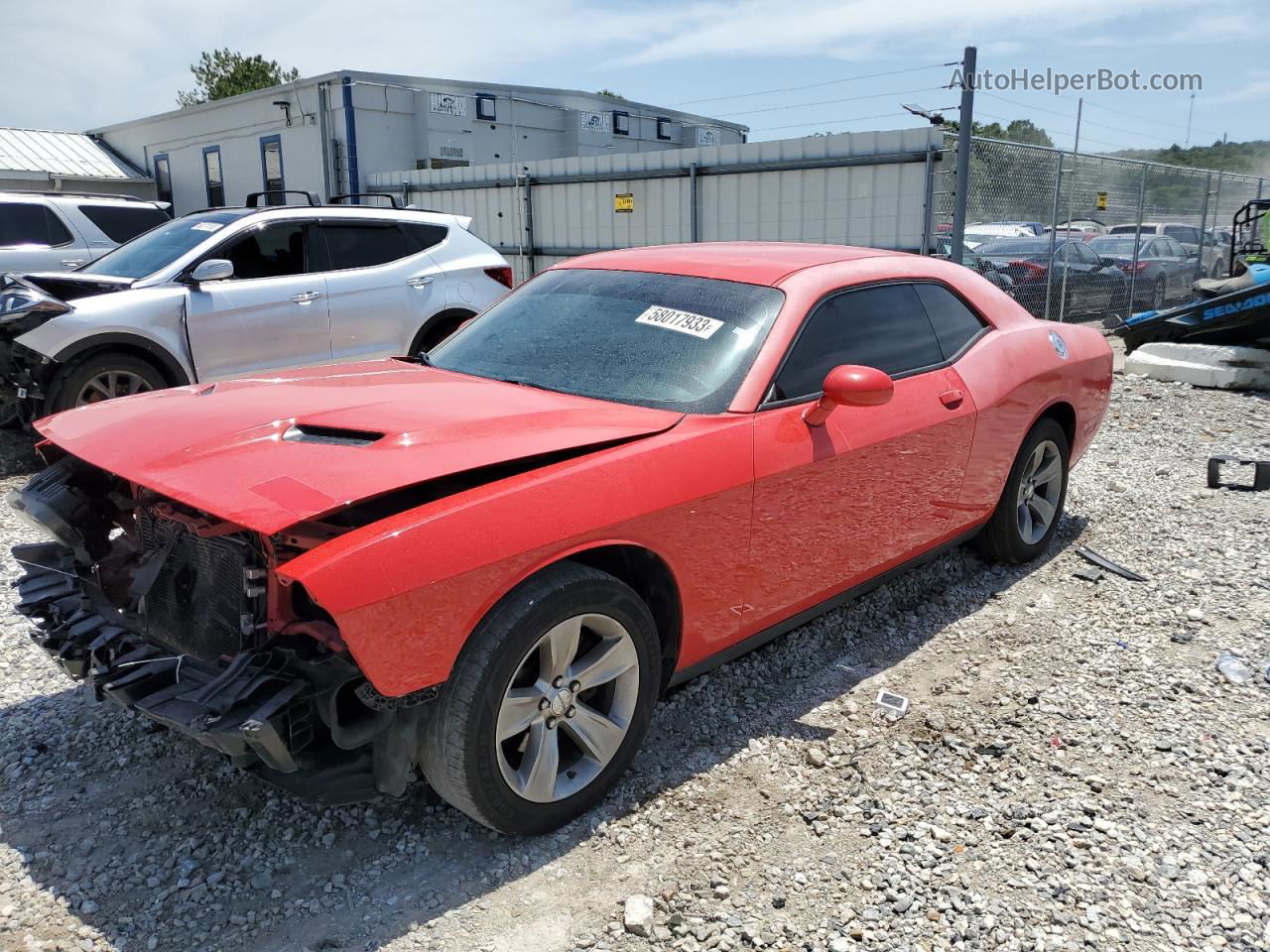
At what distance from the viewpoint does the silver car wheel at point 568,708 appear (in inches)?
105

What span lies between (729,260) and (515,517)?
5.86 feet

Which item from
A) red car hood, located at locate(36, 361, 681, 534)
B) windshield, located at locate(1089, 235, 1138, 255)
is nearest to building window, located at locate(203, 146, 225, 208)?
windshield, located at locate(1089, 235, 1138, 255)

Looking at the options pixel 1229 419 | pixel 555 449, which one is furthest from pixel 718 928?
pixel 1229 419

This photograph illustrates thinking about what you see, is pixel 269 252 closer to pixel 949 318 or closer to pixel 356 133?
pixel 949 318

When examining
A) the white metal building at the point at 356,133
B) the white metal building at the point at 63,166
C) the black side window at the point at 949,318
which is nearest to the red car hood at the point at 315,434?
the black side window at the point at 949,318

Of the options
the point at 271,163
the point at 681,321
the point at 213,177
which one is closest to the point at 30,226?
the point at 681,321

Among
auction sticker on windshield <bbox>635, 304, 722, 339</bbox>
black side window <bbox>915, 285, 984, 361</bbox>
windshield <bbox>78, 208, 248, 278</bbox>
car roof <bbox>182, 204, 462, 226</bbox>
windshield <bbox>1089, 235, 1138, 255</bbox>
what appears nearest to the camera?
auction sticker on windshield <bbox>635, 304, 722, 339</bbox>

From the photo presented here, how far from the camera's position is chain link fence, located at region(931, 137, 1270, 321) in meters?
11.7

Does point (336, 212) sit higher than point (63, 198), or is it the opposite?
point (63, 198)

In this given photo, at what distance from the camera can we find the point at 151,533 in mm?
3053

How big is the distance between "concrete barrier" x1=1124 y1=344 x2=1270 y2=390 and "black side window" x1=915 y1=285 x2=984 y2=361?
301 inches

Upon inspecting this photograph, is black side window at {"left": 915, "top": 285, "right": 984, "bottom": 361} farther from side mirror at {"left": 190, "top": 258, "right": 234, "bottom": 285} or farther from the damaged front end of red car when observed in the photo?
side mirror at {"left": 190, "top": 258, "right": 234, "bottom": 285}

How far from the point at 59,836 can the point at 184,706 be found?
0.85 m

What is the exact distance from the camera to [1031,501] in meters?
5.00
